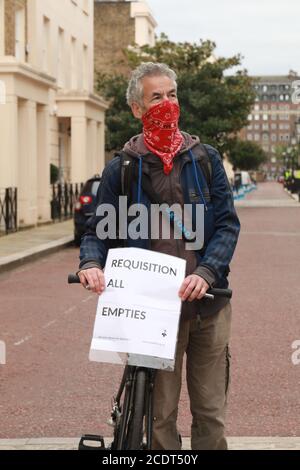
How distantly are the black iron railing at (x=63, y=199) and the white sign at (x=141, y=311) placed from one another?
26153 millimetres

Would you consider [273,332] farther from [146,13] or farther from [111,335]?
[146,13]

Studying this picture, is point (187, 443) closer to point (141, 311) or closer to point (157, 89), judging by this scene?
point (141, 311)

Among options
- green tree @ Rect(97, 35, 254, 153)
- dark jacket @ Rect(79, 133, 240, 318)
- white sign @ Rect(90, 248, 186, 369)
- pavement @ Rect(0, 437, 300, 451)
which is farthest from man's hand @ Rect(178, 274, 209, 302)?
green tree @ Rect(97, 35, 254, 153)

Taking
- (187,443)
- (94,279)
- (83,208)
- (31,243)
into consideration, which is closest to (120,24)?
(83,208)

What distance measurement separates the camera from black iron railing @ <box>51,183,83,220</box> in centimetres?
3017

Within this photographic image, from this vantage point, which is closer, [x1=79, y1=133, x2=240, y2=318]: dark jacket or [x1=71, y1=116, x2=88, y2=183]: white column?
[x1=79, y1=133, x2=240, y2=318]: dark jacket

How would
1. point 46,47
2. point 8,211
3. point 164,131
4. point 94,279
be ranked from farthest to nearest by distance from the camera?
point 46,47, point 8,211, point 164,131, point 94,279

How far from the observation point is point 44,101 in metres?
28.5

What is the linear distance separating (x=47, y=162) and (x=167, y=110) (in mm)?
25368

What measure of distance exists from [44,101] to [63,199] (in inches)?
182

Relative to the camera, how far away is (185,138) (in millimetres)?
4109

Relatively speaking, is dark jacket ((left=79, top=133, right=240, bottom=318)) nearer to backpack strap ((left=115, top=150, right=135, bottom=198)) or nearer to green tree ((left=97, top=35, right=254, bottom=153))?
backpack strap ((left=115, top=150, right=135, bottom=198))

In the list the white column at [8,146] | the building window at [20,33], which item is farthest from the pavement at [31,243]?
the building window at [20,33]

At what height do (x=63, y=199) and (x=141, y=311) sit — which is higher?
(x=141, y=311)
